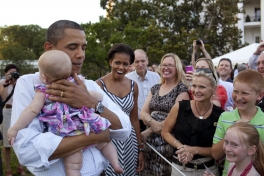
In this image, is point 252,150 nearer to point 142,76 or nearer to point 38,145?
point 38,145

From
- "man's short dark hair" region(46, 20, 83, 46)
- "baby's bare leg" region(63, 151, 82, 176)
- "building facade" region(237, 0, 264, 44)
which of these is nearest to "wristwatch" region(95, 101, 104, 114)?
"baby's bare leg" region(63, 151, 82, 176)

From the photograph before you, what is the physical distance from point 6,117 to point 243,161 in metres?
5.09

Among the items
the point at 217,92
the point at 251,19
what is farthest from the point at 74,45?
the point at 251,19

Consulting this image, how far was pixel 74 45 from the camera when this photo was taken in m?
2.30

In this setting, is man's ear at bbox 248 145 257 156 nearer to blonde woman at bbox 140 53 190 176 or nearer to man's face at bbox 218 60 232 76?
blonde woman at bbox 140 53 190 176

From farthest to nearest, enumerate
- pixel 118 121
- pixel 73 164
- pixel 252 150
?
pixel 252 150, pixel 118 121, pixel 73 164

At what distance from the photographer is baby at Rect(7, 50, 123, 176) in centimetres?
198

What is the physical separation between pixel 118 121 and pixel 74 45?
2.07 ft

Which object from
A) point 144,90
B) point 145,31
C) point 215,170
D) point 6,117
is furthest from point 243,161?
point 145,31

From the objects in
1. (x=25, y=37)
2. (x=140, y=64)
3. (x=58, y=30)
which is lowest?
(x=140, y=64)

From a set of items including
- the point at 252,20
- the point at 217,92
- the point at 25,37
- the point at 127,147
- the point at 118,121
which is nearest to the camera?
the point at 118,121

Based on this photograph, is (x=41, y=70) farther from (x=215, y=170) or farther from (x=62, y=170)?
(x=215, y=170)

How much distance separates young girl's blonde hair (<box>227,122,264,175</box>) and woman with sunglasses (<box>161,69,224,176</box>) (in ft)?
2.07

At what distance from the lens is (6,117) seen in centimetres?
640
